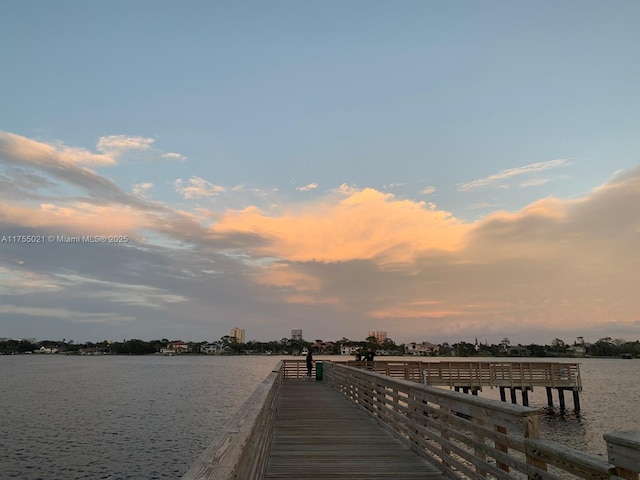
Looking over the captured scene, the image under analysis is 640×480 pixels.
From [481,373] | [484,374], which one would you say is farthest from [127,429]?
[484,374]

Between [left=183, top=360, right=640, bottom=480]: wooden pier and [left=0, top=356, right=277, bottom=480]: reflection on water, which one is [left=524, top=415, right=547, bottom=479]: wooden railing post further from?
[left=0, top=356, right=277, bottom=480]: reflection on water

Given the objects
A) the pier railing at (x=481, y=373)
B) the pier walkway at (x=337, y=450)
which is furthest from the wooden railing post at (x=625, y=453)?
the pier railing at (x=481, y=373)

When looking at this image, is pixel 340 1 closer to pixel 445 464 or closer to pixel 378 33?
pixel 378 33

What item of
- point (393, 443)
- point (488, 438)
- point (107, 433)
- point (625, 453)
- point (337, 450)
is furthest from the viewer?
point (107, 433)

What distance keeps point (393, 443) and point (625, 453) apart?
231 inches

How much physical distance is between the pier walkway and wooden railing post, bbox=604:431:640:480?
3515 mm

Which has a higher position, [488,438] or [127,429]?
[488,438]

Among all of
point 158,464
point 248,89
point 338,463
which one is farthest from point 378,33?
point 158,464

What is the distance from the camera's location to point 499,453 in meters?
4.24

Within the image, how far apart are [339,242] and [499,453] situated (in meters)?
25.9

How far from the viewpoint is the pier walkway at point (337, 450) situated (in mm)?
6012

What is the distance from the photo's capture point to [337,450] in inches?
291

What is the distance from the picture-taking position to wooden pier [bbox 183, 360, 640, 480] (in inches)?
109

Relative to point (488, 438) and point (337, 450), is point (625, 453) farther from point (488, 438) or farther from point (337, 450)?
point (337, 450)
